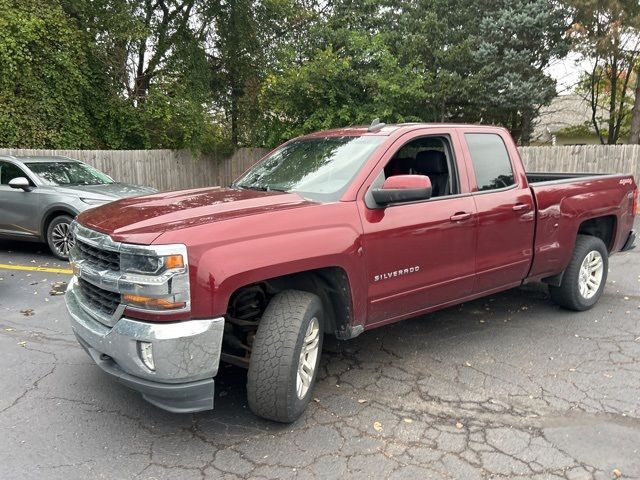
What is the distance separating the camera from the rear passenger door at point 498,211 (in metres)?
4.36

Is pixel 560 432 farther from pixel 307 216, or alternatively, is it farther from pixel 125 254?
pixel 125 254

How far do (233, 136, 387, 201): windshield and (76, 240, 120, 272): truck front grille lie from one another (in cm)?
136

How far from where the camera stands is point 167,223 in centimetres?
301

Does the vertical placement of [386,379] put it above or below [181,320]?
below

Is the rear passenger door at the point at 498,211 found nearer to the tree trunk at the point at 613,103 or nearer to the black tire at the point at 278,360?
the black tire at the point at 278,360

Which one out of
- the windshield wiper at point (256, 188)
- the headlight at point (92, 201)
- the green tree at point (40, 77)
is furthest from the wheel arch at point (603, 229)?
the green tree at point (40, 77)

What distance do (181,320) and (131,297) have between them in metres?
0.32

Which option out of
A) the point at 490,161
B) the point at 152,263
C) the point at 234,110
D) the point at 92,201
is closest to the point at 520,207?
the point at 490,161

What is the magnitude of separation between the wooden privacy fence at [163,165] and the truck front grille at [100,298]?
34.8ft

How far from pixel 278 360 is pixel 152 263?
93 centimetres

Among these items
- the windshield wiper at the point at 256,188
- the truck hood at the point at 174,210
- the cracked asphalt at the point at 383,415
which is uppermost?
the windshield wiper at the point at 256,188

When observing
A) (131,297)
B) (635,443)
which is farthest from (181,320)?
(635,443)

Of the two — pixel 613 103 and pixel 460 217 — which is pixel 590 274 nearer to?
pixel 460 217

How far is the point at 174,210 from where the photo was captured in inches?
130
